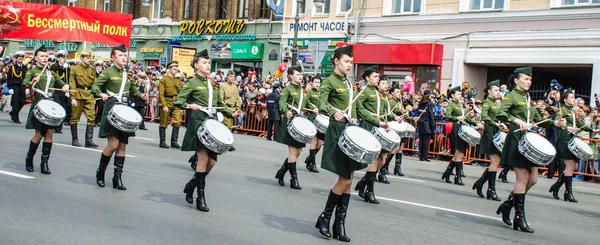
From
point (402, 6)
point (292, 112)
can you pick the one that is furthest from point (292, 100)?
point (402, 6)

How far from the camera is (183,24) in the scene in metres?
39.2

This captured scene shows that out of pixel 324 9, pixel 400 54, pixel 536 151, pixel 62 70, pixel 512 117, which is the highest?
pixel 324 9

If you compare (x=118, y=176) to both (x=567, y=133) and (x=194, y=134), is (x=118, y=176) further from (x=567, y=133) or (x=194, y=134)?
(x=567, y=133)

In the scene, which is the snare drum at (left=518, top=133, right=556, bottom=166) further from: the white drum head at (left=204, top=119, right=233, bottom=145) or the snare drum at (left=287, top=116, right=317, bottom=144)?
the white drum head at (left=204, top=119, right=233, bottom=145)

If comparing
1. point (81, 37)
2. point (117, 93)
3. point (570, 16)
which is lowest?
point (117, 93)

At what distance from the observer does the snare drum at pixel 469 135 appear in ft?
43.9

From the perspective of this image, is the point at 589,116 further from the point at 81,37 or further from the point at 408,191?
the point at 81,37

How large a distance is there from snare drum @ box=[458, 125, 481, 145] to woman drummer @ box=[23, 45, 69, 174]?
6803 millimetres

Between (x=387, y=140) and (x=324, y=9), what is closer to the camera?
(x=387, y=140)

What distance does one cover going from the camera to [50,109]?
1049 centimetres

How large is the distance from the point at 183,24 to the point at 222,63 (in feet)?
11.7

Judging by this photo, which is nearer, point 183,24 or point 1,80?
point 1,80

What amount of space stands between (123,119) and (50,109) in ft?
5.79

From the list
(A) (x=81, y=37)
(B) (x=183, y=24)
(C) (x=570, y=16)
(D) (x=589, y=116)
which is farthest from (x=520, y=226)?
(B) (x=183, y=24)
